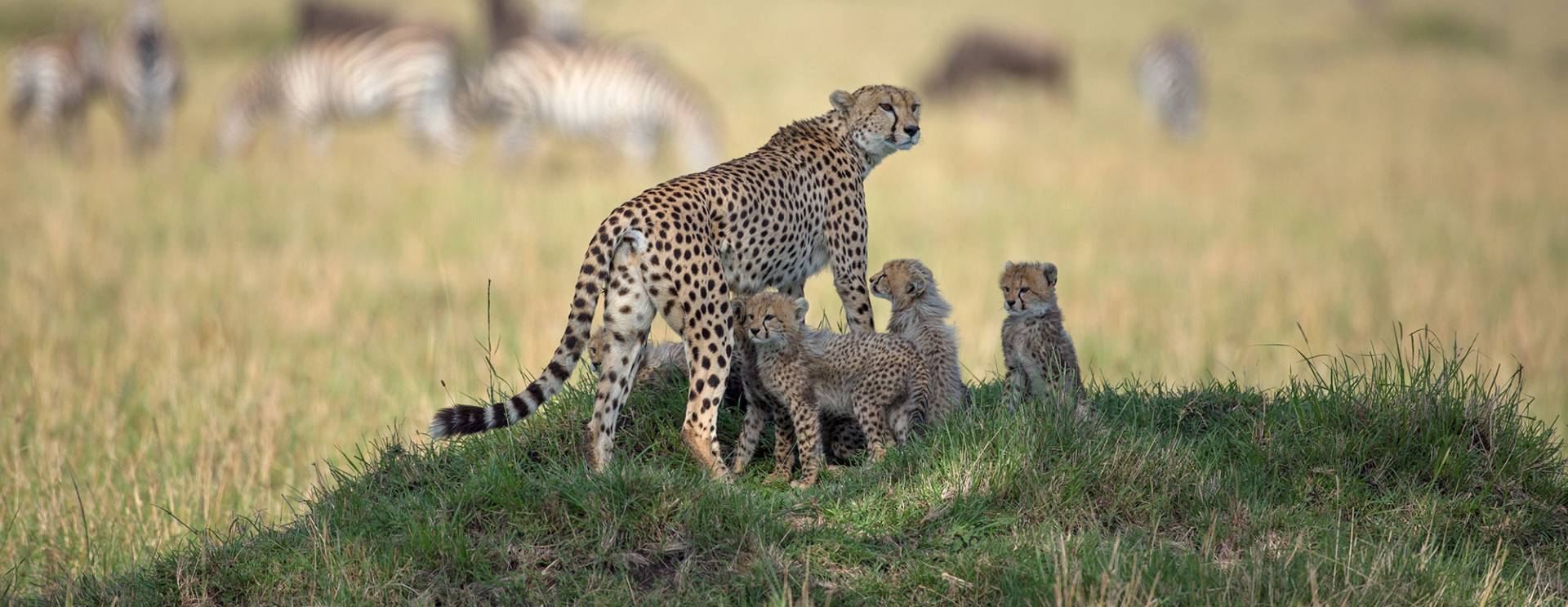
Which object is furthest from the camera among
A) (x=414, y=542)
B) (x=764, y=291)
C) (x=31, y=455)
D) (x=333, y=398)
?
(x=333, y=398)

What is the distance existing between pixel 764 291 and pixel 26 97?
14743 millimetres

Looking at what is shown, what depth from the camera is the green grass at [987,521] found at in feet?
13.0

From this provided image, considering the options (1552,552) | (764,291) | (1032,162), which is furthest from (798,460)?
(1032,162)

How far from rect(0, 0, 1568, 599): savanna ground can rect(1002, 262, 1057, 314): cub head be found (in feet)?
5.37

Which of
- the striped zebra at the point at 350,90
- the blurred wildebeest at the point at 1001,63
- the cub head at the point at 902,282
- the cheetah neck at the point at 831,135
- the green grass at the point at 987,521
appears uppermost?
the blurred wildebeest at the point at 1001,63

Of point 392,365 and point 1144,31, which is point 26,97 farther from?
point 1144,31

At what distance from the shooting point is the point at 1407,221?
47.0 ft

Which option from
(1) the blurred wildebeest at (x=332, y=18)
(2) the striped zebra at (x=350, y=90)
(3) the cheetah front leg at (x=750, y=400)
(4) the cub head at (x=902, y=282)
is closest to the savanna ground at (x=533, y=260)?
(2) the striped zebra at (x=350, y=90)

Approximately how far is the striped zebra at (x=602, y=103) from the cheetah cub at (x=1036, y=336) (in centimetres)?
1200

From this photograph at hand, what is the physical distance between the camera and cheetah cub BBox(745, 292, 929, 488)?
4734 millimetres

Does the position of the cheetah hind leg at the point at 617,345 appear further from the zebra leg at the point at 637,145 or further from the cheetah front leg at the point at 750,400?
the zebra leg at the point at 637,145

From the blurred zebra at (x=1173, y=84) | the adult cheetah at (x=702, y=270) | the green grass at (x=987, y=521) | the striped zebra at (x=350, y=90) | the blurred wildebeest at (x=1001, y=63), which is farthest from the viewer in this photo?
the blurred wildebeest at (x=1001, y=63)

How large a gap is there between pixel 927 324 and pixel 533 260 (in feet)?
23.0

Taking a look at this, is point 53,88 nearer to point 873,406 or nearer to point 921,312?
point 921,312
